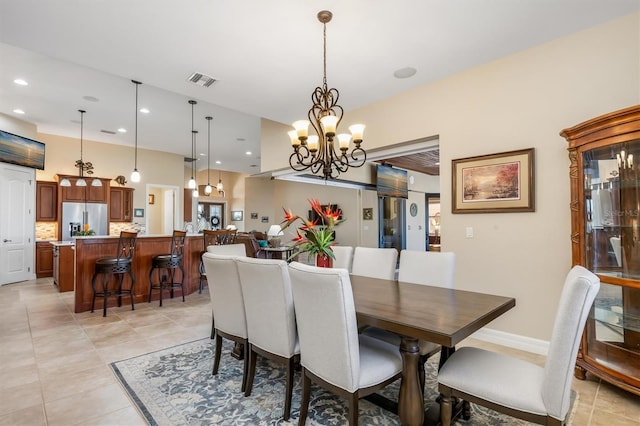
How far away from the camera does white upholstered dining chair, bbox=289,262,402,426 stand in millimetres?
1600

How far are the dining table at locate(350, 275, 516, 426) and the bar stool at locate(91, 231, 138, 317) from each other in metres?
3.73

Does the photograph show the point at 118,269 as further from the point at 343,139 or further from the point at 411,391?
the point at 411,391

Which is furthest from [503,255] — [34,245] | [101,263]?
[34,245]

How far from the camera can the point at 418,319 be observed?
165 centimetres

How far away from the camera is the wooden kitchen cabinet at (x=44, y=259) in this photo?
6945 millimetres

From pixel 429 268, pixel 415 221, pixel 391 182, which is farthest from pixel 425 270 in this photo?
pixel 415 221

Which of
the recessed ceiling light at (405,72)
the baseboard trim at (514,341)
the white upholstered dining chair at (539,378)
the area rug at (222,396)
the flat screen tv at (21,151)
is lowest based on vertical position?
the area rug at (222,396)

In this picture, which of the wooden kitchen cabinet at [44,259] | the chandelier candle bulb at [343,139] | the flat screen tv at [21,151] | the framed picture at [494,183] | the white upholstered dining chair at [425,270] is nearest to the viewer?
the white upholstered dining chair at [425,270]

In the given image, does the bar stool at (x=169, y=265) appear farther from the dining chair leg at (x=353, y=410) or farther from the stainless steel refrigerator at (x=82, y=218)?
the dining chair leg at (x=353, y=410)

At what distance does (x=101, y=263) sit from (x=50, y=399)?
237cm

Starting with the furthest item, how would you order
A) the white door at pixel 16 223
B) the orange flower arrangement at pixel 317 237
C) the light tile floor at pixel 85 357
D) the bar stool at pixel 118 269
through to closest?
the white door at pixel 16 223 → the bar stool at pixel 118 269 → the orange flower arrangement at pixel 317 237 → the light tile floor at pixel 85 357

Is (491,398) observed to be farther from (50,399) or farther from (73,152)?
(73,152)

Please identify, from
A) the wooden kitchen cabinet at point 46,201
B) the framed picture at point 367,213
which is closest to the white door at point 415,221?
the framed picture at point 367,213

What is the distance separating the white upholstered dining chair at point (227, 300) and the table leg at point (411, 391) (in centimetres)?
117
